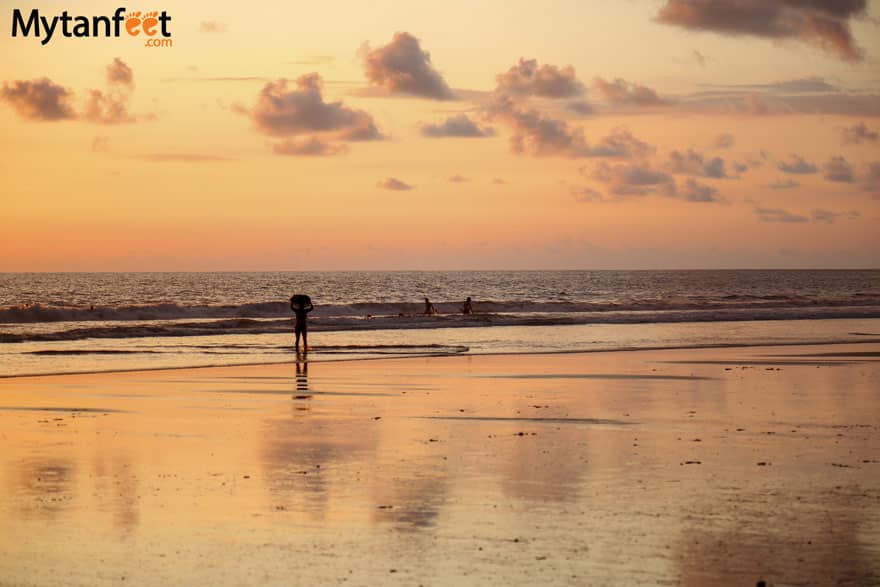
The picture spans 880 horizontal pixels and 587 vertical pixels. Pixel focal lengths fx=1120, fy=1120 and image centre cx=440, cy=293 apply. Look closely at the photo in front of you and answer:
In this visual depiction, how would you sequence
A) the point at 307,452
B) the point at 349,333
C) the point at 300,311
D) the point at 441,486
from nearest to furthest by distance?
the point at 441,486 < the point at 307,452 < the point at 300,311 < the point at 349,333

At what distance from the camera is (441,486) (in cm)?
1162

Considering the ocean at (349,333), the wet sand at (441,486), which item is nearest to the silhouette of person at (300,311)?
the ocean at (349,333)

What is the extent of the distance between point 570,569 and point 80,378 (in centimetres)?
1897

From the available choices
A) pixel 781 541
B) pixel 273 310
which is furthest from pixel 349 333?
pixel 781 541

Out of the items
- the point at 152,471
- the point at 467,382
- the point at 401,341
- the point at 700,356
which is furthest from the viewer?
the point at 401,341

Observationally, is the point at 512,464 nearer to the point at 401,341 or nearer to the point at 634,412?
the point at 634,412

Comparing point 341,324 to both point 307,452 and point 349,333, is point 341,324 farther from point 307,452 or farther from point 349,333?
point 307,452

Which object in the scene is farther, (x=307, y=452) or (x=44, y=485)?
(x=307, y=452)

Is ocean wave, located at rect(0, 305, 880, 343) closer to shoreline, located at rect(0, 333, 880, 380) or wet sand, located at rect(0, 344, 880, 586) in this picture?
shoreline, located at rect(0, 333, 880, 380)

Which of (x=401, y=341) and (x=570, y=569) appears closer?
(x=570, y=569)

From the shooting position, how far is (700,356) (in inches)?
1265

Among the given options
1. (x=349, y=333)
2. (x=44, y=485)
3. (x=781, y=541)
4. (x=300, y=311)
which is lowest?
(x=349, y=333)

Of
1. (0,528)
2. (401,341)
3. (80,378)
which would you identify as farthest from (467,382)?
(401,341)

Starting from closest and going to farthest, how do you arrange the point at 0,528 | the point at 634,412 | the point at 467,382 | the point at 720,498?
the point at 0,528 < the point at 720,498 < the point at 634,412 < the point at 467,382
